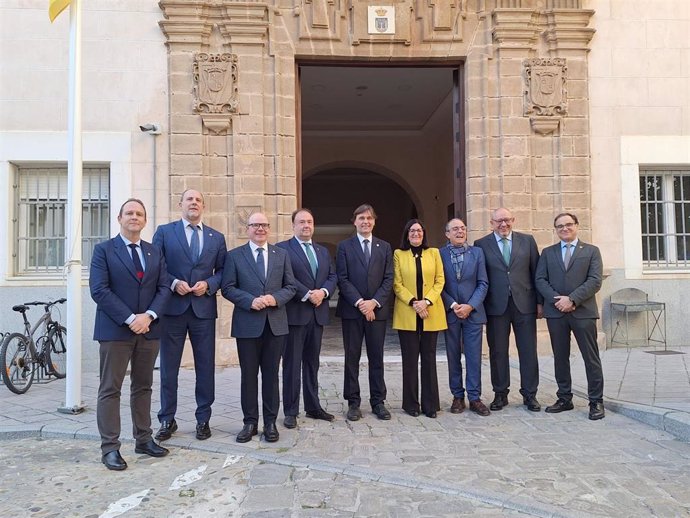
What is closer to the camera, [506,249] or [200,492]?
[200,492]

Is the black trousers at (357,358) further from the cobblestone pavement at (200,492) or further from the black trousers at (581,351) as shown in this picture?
the black trousers at (581,351)

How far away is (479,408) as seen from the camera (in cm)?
549

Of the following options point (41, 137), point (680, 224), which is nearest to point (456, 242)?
point (680, 224)

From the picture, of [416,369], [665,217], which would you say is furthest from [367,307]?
[665,217]

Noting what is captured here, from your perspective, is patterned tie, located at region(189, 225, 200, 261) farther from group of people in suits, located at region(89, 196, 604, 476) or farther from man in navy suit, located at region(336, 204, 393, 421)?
man in navy suit, located at region(336, 204, 393, 421)

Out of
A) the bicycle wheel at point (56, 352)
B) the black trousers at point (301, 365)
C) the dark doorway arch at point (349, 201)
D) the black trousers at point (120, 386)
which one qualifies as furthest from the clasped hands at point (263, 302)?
the dark doorway arch at point (349, 201)

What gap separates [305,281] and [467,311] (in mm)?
1591

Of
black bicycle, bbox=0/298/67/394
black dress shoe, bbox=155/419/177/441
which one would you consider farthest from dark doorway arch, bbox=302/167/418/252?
black dress shoe, bbox=155/419/177/441

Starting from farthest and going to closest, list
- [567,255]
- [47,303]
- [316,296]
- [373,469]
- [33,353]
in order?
[47,303] < [33,353] < [567,255] < [316,296] < [373,469]

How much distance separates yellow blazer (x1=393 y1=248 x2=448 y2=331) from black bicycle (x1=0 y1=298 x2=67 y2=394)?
4404mm

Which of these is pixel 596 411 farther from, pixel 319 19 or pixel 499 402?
pixel 319 19

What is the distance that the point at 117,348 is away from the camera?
4.26 meters

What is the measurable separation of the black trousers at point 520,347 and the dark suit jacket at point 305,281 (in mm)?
1714

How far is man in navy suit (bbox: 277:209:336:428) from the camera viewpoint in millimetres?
5133
